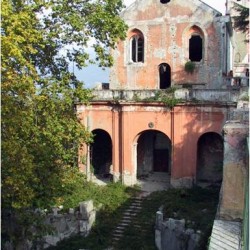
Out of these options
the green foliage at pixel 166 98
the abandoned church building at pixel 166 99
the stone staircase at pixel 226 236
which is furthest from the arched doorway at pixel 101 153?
the stone staircase at pixel 226 236

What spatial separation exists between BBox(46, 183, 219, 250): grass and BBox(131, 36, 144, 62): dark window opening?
8.03 m

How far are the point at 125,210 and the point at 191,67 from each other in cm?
927

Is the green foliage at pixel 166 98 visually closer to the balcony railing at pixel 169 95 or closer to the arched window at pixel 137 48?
the balcony railing at pixel 169 95

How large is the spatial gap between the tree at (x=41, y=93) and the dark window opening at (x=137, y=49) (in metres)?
9.26

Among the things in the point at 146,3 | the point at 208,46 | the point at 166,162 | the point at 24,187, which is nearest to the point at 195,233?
the point at 24,187

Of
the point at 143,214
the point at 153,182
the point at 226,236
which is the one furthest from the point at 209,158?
the point at 226,236

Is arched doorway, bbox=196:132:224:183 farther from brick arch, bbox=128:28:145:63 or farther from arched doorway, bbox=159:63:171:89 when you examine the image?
brick arch, bbox=128:28:145:63

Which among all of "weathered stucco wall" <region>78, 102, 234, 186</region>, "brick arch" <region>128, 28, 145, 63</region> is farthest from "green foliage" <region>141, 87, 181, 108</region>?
"brick arch" <region>128, 28, 145, 63</region>

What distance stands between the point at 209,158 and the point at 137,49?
7.59 meters

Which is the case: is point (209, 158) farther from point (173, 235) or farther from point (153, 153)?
point (173, 235)

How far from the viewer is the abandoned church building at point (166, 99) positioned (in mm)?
22062

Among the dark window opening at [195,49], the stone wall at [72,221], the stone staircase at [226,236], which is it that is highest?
the dark window opening at [195,49]

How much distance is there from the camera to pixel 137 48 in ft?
84.3

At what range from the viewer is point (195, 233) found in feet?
51.9
